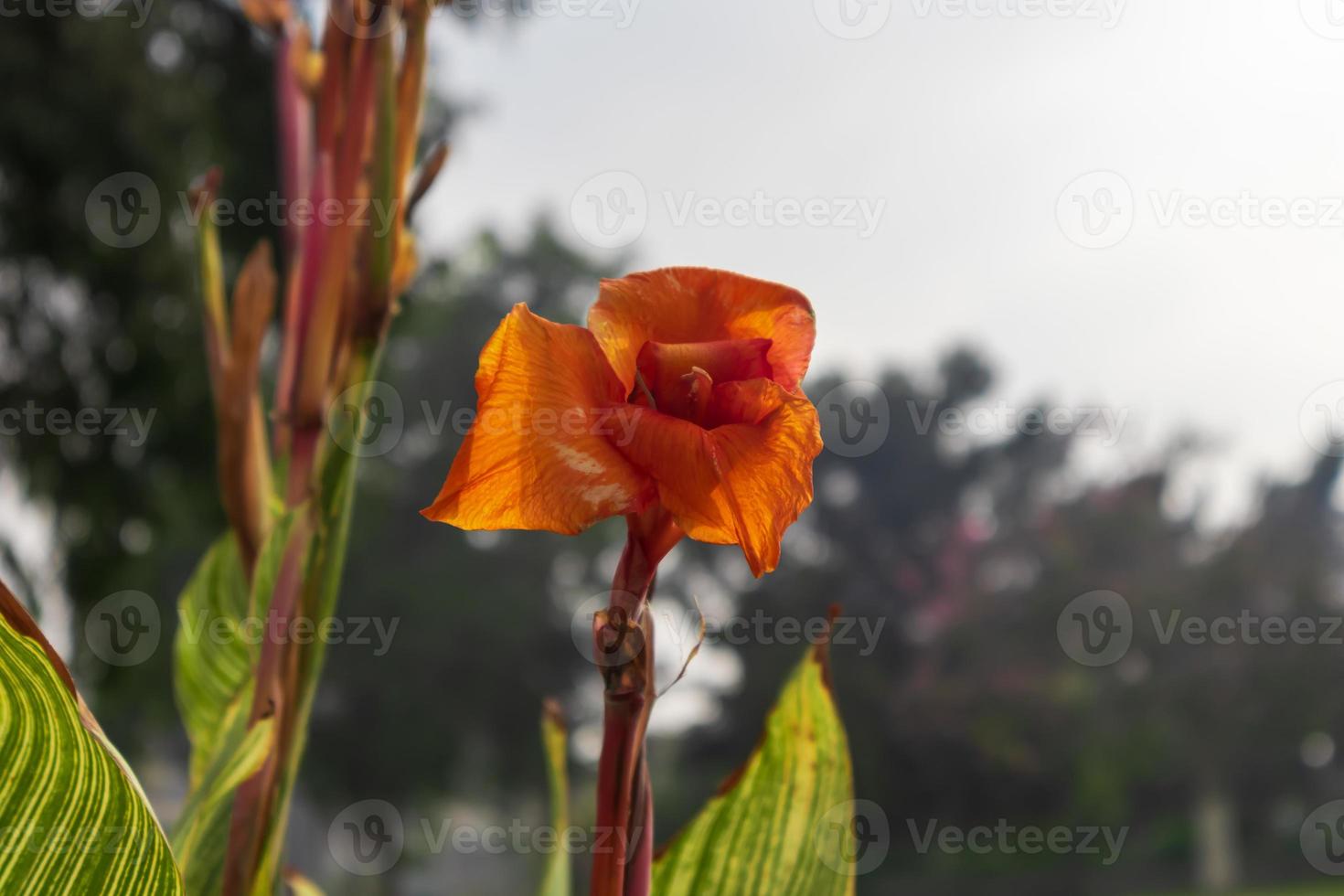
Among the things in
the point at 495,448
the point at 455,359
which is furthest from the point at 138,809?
the point at 455,359

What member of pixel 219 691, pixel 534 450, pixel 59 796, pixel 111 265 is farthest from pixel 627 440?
pixel 111 265

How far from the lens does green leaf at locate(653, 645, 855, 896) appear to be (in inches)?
18.8

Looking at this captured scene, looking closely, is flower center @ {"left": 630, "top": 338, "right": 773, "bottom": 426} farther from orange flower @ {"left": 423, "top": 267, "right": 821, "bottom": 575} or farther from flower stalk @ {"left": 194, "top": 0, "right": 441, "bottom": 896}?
flower stalk @ {"left": 194, "top": 0, "right": 441, "bottom": 896}

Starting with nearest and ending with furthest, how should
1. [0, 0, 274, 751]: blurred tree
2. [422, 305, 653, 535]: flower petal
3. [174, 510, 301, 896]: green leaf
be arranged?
[422, 305, 653, 535]: flower petal, [174, 510, 301, 896]: green leaf, [0, 0, 274, 751]: blurred tree

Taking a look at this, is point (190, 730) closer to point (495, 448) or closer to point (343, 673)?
point (495, 448)

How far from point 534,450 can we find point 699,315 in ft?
0.23

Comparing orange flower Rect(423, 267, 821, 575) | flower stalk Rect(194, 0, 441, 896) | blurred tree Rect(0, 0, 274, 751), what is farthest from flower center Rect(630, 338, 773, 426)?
blurred tree Rect(0, 0, 274, 751)

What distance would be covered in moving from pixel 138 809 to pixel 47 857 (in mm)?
28

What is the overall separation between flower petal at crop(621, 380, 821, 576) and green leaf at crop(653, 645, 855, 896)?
0.72 ft

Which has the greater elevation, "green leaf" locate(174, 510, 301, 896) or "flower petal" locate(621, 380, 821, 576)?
"flower petal" locate(621, 380, 821, 576)

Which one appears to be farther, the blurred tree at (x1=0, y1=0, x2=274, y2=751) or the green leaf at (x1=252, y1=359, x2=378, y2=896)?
the blurred tree at (x1=0, y1=0, x2=274, y2=751)

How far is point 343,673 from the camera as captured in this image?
13352 mm

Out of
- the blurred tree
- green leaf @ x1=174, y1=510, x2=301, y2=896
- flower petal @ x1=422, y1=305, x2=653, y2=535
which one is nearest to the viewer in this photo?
flower petal @ x1=422, y1=305, x2=653, y2=535

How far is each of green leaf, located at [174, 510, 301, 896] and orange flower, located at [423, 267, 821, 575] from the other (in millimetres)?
194
